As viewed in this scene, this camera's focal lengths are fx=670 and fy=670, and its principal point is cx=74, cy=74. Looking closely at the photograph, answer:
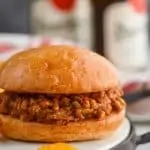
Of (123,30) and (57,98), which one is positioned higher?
(57,98)

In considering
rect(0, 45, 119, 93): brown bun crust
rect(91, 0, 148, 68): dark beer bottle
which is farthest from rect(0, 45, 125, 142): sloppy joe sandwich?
rect(91, 0, 148, 68): dark beer bottle

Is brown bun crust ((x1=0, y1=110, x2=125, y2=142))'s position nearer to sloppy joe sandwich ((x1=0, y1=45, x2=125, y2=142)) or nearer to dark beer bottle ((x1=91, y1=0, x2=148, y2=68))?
sloppy joe sandwich ((x1=0, y1=45, x2=125, y2=142))

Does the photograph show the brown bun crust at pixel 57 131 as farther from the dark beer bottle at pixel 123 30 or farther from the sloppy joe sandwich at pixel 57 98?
the dark beer bottle at pixel 123 30

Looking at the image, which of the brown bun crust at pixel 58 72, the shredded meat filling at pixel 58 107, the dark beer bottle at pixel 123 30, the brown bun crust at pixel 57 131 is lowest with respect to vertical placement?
the dark beer bottle at pixel 123 30

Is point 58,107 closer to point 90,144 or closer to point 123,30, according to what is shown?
point 90,144

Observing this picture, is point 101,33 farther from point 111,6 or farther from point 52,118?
point 52,118

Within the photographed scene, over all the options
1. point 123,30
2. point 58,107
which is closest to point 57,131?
point 58,107

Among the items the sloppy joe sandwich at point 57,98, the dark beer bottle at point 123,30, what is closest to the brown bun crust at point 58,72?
the sloppy joe sandwich at point 57,98
